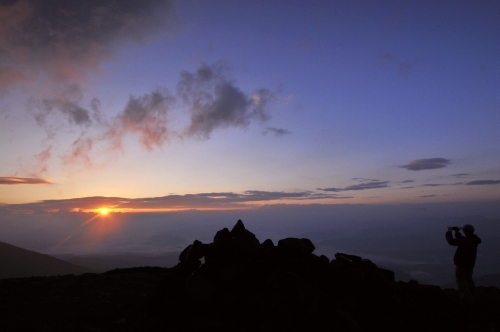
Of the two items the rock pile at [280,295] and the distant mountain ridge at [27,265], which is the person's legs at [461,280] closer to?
the rock pile at [280,295]

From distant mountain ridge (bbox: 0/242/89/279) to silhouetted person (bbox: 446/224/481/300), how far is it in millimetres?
100363

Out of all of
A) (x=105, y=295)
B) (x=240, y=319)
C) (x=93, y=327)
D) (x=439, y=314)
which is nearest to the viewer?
(x=240, y=319)

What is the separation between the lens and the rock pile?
920cm

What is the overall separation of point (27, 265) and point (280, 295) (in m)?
115

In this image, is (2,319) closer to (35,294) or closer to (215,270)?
(35,294)

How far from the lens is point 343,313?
29.1 feet

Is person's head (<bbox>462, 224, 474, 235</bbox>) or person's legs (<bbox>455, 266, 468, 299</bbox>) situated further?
person's legs (<bbox>455, 266, 468, 299</bbox>)

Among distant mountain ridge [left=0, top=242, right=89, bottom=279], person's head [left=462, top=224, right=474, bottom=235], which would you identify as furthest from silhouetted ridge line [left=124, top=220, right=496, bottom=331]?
distant mountain ridge [left=0, top=242, right=89, bottom=279]

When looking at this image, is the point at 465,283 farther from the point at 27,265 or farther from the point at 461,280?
the point at 27,265

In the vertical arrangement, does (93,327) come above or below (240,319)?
below

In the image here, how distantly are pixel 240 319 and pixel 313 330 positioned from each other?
8.10 feet

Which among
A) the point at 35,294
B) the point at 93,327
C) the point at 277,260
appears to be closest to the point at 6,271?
the point at 35,294

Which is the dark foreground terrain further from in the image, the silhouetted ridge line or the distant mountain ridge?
the distant mountain ridge

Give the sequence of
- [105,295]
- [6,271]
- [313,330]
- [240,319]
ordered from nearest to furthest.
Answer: [313,330] → [240,319] → [105,295] → [6,271]
